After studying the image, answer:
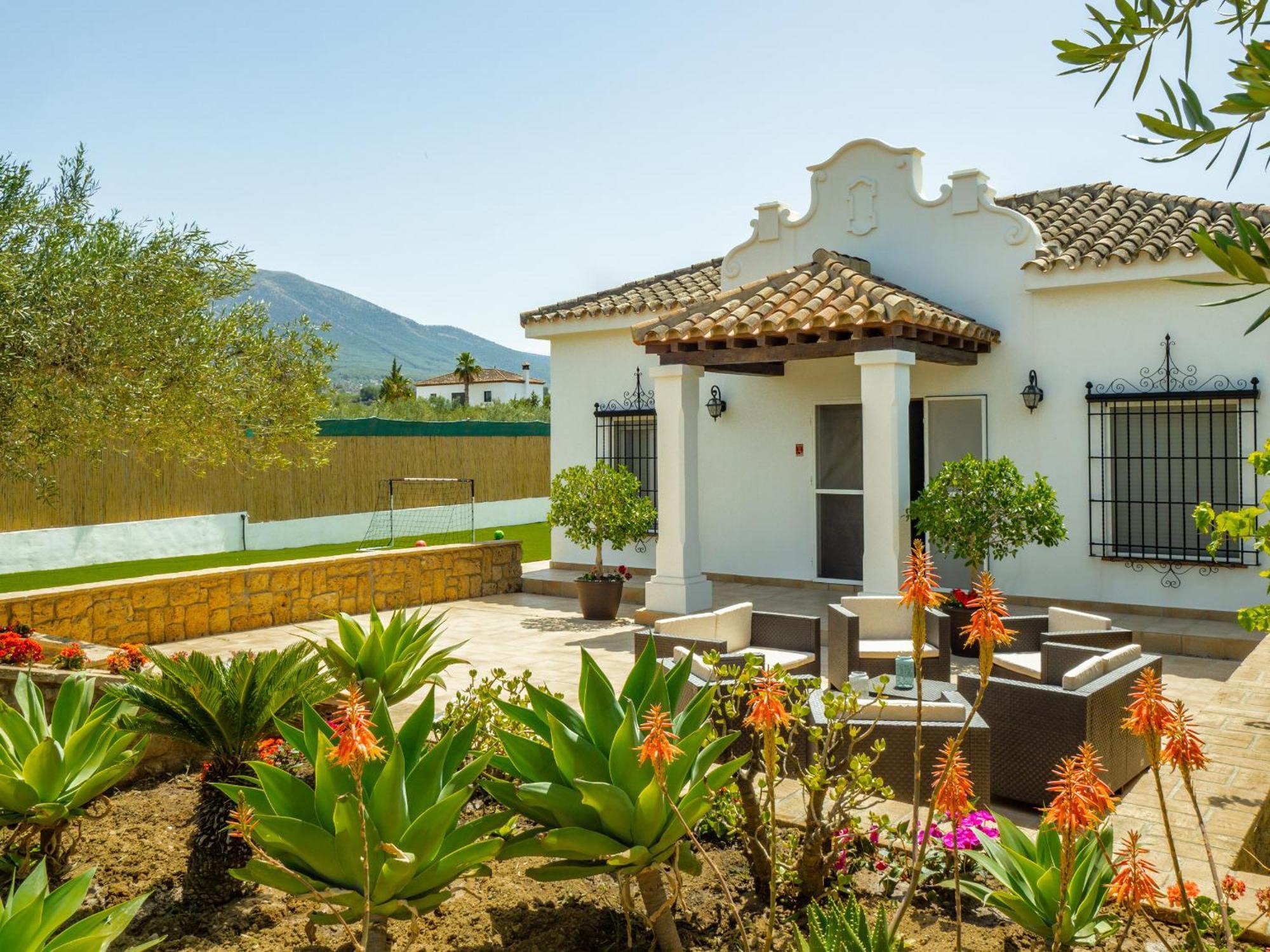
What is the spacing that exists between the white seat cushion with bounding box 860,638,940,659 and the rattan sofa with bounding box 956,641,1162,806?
1.96 metres

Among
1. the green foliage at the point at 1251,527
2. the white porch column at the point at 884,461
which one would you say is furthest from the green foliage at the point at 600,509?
the green foliage at the point at 1251,527

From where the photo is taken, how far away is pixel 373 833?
9.73 ft

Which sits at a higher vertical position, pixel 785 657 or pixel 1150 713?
pixel 1150 713

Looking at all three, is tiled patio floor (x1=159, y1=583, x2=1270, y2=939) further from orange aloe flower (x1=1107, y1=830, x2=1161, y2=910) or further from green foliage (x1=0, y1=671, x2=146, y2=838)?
green foliage (x1=0, y1=671, x2=146, y2=838)

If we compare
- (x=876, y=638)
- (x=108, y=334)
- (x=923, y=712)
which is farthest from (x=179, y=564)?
(x=923, y=712)

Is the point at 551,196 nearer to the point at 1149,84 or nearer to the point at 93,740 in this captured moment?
the point at 93,740

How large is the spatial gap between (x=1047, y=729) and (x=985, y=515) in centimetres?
462

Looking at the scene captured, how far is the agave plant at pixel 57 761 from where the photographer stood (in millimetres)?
3977

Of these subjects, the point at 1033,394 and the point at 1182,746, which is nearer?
the point at 1182,746

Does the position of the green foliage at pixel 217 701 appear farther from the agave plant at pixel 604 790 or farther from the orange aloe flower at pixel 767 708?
the orange aloe flower at pixel 767 708

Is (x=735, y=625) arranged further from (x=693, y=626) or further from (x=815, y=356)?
A: (x=815, y=356)

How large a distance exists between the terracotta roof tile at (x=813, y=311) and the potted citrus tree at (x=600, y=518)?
78.3 inches

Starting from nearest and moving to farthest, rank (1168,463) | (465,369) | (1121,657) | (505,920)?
(505,920), (1121,657), (1168,463), (465,369)

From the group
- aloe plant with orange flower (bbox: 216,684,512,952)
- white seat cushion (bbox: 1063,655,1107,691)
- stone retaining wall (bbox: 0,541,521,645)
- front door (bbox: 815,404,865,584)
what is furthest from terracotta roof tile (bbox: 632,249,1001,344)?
aloe plant with orange flower (bbox: 216,684,512,952)
